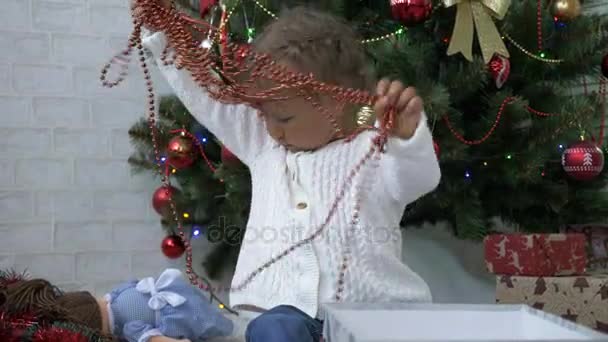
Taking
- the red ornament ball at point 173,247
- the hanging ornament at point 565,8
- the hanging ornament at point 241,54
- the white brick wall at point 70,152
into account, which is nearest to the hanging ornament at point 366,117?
the hanging ornament at point 241,54

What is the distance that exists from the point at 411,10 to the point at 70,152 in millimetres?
911

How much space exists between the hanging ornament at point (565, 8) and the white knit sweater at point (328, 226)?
0.50 meters

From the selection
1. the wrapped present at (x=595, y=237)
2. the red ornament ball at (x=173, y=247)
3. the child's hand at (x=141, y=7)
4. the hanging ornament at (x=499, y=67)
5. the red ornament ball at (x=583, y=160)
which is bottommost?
the red ornament ball at (x=173, y=247)

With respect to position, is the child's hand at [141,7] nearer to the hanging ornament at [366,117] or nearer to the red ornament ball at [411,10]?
the hanging ornament at [366,117]

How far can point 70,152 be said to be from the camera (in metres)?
1.63

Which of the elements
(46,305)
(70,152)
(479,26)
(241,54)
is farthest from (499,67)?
(70,152)

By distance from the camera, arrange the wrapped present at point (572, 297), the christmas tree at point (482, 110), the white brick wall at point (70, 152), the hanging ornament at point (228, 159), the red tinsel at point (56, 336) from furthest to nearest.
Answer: the white brick wall at point (70, 152) < the hanging ornament at point (228, 159) < the christmas tree at point (482, 110) < the wrapped present at point (572, 297) < the red tinsel at point (56, 336)

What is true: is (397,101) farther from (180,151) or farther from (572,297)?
(180,151)

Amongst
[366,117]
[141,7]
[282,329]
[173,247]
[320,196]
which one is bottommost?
[173,247]

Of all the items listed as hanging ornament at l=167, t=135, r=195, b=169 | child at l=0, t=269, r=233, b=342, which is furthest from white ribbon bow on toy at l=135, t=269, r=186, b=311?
hanging ornament at l=167, t=135, r=195, b=169

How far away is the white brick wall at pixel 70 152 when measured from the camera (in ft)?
5.19

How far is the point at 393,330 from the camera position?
0.54m

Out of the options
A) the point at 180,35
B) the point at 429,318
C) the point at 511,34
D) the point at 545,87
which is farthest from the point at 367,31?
the point at 429,318

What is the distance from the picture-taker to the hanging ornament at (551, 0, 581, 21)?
122 cm
